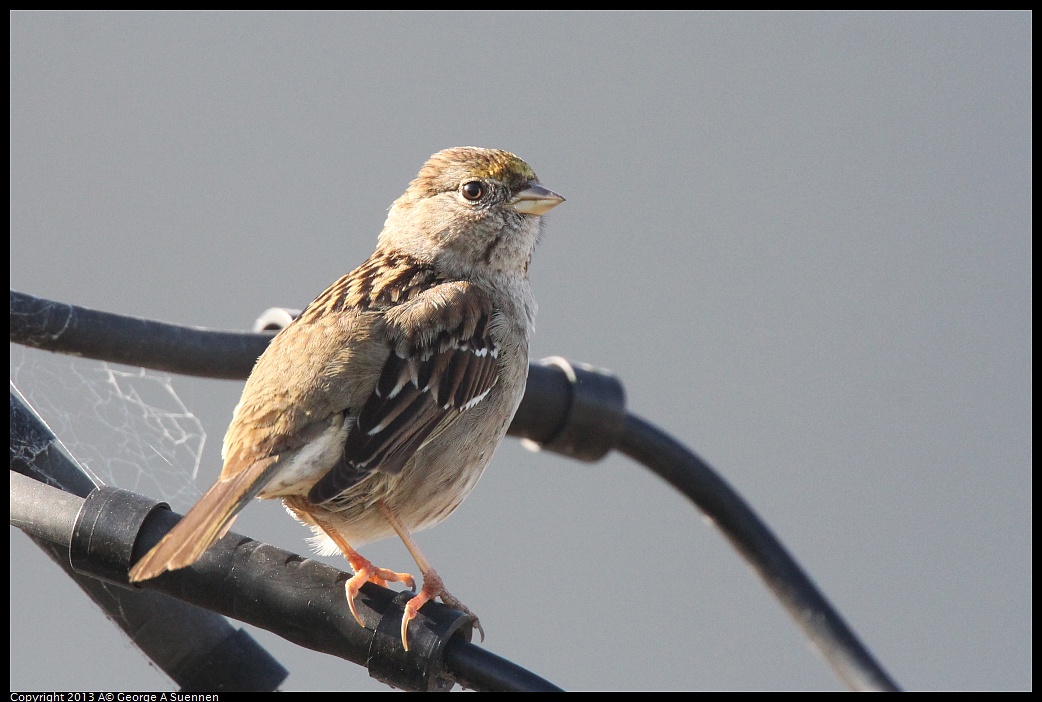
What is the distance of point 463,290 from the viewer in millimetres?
2992

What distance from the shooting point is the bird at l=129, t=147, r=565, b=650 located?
248 cm

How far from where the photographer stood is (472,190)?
3.27 meters

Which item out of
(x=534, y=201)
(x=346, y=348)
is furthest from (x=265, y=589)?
(x=534, y=201)

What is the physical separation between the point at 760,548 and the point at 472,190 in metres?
1.31

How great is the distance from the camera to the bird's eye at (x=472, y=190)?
128 inches

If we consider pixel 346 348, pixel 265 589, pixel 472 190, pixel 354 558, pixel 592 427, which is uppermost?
pixel 472 190

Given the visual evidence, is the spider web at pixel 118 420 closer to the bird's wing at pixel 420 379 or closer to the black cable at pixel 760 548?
the bird's wing at pixel 420 379

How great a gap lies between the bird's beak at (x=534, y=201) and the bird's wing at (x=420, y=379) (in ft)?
1.09

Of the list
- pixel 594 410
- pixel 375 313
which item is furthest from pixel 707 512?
pixel 375 313

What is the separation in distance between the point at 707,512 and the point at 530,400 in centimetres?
57

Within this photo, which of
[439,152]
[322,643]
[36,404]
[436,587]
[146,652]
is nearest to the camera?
[322,643]

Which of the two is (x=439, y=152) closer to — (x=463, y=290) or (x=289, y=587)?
(x=463, y=290)

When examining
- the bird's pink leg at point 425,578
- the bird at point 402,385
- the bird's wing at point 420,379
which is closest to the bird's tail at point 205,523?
the bird at point 402,385

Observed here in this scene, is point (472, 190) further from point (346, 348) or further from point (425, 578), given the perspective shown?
point (425, 578)
